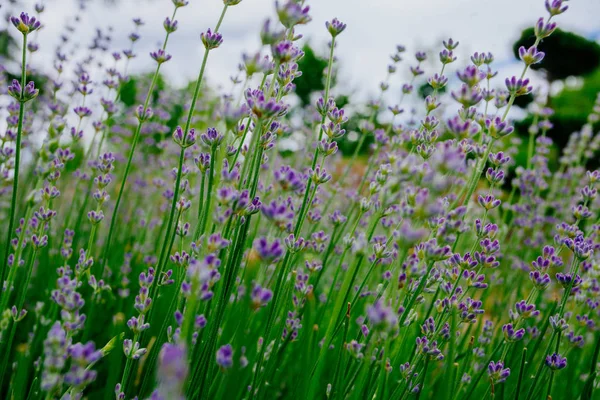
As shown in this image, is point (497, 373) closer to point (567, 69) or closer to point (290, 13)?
point (290, 13)

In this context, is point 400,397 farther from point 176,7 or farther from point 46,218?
point 176,7

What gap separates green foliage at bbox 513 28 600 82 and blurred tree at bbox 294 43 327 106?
31.7 ft

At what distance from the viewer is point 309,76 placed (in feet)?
69.5

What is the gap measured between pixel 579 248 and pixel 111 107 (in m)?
2.37

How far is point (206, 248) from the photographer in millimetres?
1076

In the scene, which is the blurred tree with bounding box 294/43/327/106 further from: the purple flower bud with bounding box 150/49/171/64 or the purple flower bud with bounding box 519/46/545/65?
the purple flower bud with bounding box 519/46/545/65

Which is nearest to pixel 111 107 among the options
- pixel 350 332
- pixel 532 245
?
pixel 350 332

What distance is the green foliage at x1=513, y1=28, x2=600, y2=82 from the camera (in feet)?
42.8

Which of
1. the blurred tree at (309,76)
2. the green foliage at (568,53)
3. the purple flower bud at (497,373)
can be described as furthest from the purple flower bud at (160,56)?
the blurred tree at (309,76)

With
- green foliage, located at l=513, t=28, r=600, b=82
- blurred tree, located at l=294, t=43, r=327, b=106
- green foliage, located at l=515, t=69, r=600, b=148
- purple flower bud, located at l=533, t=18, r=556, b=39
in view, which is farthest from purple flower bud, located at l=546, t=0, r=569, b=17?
blurred tree, located at l=294, t=43, r=327, b=106

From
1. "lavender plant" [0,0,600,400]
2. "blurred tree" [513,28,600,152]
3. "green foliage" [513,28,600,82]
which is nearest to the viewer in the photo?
"lavender plant" [0,0,600,400]

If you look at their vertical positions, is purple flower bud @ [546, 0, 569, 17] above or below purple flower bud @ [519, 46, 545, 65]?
above

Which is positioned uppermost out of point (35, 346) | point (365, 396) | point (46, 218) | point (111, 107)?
point (111, 107)

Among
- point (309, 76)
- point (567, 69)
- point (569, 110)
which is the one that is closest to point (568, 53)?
point (567, 69)
